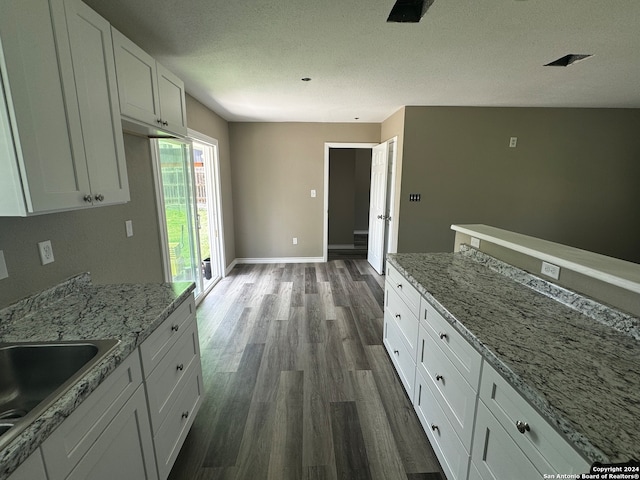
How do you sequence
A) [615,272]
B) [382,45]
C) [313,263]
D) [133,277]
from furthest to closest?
1. [313,263]
2. [133,277]
3. [382,45]
4. [615,272]

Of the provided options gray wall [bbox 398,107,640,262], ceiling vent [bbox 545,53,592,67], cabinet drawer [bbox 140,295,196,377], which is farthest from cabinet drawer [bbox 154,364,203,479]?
ceiling vent [bbox 545,53,592,67]

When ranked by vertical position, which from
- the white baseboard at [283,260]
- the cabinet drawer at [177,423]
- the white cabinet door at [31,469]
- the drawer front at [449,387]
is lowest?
the white baseboard at [283,260]

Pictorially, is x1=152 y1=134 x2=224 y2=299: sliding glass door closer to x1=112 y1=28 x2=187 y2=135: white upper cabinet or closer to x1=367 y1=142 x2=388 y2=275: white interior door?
x1=112 y1=28 x2=187 y2=135: white upper cabinet

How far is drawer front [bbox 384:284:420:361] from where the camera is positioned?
6.04 ft

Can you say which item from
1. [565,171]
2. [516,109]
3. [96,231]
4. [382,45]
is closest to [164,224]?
[96,231]

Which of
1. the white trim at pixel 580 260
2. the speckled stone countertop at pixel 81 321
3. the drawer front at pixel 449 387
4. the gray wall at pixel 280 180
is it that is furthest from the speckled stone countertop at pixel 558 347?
the gray wall at pixel 280 180

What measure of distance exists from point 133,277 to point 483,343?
235 cm

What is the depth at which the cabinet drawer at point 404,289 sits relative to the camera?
5.93 ft

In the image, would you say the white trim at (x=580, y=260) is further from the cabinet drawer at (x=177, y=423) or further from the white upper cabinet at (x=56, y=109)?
the white upper cabinet at (x=56, y=109)

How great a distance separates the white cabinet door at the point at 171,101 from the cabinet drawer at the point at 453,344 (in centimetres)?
203

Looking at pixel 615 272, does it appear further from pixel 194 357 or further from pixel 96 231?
pixel 96 231

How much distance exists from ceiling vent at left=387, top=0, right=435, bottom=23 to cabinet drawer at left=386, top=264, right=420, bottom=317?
5.38ft

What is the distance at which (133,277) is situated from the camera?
7.25 feet

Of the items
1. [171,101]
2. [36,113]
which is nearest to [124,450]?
[36,113]
